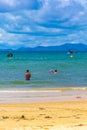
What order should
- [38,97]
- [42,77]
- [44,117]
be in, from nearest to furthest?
[44,117] < [38,97] < [42,77]

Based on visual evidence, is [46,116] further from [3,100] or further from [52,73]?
[52,73]

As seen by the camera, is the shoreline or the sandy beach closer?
the sandy beach

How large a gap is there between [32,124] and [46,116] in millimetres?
2184

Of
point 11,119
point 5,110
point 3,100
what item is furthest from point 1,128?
point 3,100

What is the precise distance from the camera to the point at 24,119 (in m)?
14.6

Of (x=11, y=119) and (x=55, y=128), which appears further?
(x=11, y=119)

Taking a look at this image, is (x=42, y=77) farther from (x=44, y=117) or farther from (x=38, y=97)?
(x=44, y=117)

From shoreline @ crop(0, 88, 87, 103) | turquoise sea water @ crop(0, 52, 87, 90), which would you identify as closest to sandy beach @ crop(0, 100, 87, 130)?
shoreline @ crop(0, 88, 87, 103)

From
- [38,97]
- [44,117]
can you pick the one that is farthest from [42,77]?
[44,117]

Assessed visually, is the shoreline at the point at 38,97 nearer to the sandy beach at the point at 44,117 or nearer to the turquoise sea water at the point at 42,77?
the sandy beach at the point at 44,117

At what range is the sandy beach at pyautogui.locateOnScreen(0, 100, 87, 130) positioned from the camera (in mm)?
12367

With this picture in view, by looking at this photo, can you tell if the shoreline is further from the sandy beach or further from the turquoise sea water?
the turquoise sea water

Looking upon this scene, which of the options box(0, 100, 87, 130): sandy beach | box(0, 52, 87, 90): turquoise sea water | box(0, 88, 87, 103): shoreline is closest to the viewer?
box(0, 100, 87, 130): sandy beach

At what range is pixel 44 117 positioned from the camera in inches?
595
